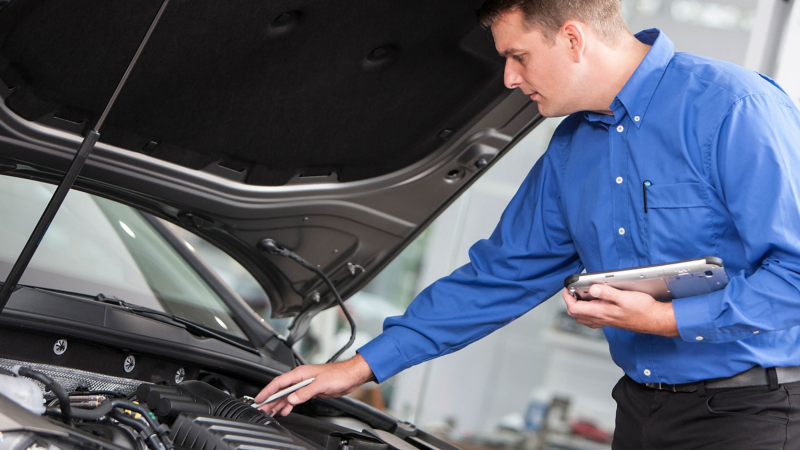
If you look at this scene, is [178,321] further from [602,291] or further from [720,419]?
[720,419]

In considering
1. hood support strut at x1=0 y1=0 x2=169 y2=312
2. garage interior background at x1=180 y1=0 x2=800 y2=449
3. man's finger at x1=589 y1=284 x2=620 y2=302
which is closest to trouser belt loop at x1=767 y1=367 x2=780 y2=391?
man's finger at x1=589 y1=284 x2=620 y2=302

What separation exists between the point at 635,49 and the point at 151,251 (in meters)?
1.24

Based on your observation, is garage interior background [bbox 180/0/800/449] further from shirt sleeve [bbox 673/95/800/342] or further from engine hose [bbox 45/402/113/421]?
shirt sleeve [bbox 673/95/800/342]

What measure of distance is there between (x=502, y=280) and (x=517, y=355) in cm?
357

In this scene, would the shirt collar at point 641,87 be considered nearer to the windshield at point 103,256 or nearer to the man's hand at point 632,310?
the man's hand at point 632,310

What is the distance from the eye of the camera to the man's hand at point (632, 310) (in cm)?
117

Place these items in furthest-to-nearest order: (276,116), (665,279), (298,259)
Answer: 1. (298,259)
2. (276,116)
3. (665,279)

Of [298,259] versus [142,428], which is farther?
[298,259]

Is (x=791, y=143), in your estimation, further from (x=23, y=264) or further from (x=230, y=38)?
(x=23, y=264)

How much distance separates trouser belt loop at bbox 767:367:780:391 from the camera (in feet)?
4.00

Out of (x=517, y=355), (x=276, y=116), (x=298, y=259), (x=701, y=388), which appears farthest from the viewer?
(x=517, y=355)

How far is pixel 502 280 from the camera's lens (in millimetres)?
1579

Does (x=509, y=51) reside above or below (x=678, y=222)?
above

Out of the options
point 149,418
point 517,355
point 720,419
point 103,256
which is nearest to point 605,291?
point 720,419
